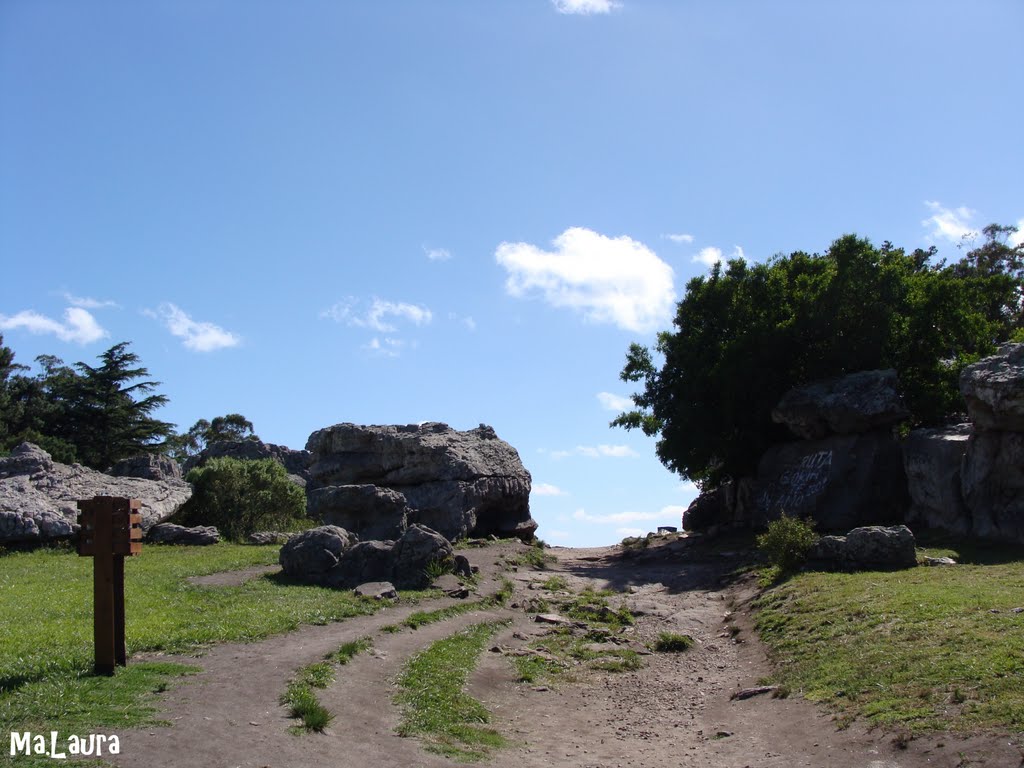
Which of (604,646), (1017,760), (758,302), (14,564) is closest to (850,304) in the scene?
(758,302)

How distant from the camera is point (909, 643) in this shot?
44.2ft

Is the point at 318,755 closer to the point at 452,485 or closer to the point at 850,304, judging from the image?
the point at 452,485

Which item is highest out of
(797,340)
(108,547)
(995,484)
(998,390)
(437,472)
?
(797,340)

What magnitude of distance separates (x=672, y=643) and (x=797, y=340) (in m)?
19.5

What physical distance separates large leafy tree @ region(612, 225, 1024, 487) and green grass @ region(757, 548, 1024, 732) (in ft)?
45.7

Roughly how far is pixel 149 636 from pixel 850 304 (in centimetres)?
2843

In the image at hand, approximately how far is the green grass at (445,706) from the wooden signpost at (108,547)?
391 centimetres

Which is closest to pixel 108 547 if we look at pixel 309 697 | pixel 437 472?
pixel 309 697

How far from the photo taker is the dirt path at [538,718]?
9188mm

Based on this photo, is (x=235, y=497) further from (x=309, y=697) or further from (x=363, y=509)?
(x=309, y=697)

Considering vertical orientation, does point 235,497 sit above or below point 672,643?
above

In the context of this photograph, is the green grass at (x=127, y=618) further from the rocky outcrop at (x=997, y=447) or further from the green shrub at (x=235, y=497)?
the rocky outcrop at (x=997, y=447)

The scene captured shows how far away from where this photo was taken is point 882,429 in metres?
31.3

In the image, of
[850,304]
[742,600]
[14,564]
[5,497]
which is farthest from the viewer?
[850,304]
